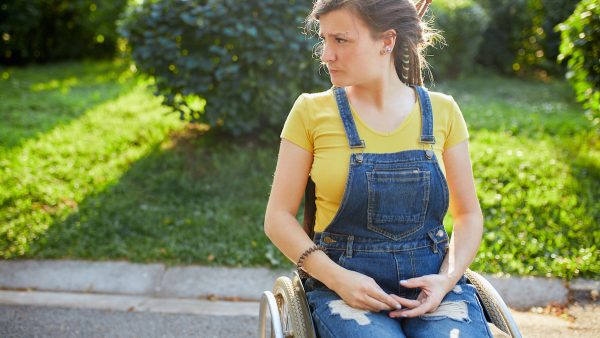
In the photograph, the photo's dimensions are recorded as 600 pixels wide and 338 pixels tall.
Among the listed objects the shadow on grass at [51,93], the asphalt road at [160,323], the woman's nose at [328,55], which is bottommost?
the asphalt road at [160,323]

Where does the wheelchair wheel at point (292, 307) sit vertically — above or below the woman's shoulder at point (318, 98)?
below

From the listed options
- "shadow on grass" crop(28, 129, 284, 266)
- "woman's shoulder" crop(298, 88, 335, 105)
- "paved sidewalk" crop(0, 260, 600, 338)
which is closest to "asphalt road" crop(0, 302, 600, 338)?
"paved sidewalk" crop(0, 260, 600, 338)

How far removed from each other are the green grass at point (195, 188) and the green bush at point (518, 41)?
267 centimetres

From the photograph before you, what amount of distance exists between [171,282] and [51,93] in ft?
17.2

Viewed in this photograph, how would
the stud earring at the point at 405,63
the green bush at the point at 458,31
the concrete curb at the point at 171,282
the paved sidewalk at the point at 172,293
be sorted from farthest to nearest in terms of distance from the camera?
the green bush at the point at 458,31 < the concrete curb at the point at 171,282 < the paved sidewalk at the point at 172,293 < the stud earring at the point at 405,63

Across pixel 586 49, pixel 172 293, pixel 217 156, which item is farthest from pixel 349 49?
pixel 586 49

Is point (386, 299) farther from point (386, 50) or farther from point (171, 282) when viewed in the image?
point (171, 282)

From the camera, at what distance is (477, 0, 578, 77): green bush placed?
979 cm

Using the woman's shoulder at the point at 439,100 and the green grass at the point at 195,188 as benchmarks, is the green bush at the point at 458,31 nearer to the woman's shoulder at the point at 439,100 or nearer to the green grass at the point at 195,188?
the green grass at the point at 195,188

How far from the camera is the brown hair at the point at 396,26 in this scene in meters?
2.25

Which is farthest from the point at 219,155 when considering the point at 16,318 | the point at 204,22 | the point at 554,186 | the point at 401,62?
the point at 401,62

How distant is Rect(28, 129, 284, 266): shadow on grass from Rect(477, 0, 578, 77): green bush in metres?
5.76

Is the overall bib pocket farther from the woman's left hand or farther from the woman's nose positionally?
the woman's nose

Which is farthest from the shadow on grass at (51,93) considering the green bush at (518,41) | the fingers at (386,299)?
the green bush at (518,41)
